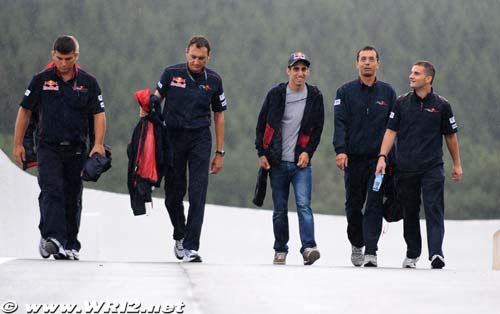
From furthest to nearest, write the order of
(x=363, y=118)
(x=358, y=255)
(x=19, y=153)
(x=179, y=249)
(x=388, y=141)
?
(x=358, y=255) → (x=179, y=249) → (x=363, y=118) → (x=388, y=141) → (x=19, y=153)

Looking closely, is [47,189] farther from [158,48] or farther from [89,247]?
[158,48]

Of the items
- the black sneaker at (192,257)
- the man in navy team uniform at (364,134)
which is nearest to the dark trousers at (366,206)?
the man in navy team uniform at (364,134)

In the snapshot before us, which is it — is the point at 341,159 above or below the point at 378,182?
above

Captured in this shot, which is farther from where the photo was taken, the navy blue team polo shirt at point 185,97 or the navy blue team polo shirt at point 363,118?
the navy blue team polo shirt at point 363,118

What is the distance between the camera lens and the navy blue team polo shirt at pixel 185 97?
8273 millimetres

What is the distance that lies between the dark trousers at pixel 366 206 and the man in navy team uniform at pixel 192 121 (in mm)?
888

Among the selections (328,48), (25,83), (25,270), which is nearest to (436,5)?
A: (328,48)

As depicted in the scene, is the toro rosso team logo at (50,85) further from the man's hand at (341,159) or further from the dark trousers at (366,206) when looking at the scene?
the dark trousers at (366,206)

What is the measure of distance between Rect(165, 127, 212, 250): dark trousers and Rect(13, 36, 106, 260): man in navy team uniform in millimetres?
580

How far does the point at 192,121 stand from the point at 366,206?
1261 mm

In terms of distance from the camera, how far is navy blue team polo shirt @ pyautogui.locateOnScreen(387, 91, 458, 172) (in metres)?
8.12

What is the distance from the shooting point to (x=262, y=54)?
1377cm

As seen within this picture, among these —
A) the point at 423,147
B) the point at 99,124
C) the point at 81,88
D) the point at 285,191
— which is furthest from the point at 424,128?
the point at 81,88

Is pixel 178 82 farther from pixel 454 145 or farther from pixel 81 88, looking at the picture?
pixel 454 145
